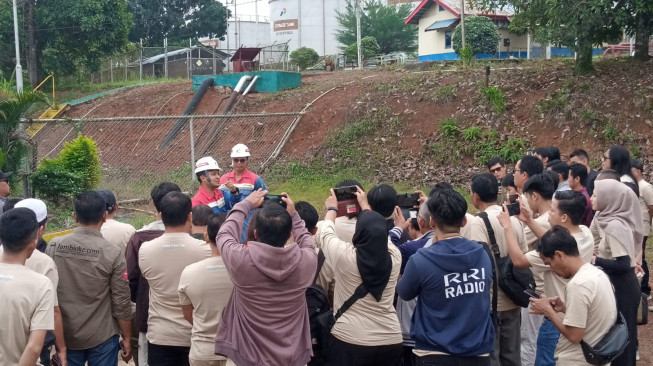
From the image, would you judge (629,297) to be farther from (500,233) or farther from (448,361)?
(448,361)

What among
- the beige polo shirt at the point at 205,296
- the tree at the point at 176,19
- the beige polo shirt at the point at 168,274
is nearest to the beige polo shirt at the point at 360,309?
the beige polo shirt at the point at 205,296

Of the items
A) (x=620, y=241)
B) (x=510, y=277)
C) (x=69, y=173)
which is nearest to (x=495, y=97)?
(x=69, y=173)

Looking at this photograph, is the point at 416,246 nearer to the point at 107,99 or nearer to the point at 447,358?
the point at 447,358

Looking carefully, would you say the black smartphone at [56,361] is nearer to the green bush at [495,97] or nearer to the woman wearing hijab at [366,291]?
the woman wearing hijab at [366,291]

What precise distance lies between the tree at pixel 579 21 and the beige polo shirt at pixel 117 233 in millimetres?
Answer: 10970

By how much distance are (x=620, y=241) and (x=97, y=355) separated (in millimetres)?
3953

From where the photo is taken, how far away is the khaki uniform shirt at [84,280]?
423 cm

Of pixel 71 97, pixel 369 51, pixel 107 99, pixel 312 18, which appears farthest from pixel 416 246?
pixel 312 18

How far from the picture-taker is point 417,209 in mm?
5008

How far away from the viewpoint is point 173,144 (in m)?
18.1

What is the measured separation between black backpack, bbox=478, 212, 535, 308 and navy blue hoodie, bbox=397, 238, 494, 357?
806 millimetres

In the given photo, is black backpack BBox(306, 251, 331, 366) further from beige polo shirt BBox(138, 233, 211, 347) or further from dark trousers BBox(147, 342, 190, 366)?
dark trousers BBox(147, 342, 190, 366)

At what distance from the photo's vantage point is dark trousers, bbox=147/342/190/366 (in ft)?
14.2

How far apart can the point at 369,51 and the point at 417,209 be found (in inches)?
1288
